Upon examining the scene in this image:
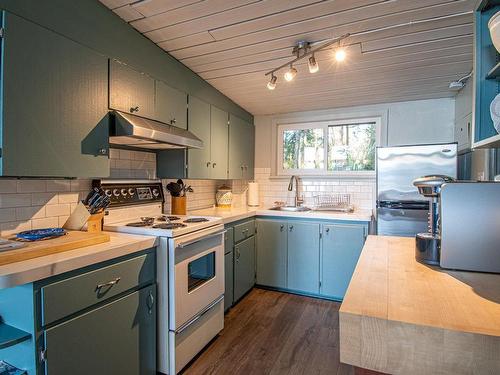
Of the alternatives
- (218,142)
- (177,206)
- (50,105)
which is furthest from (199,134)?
(50,105)

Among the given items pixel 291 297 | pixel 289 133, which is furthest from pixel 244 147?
pixel 291 297

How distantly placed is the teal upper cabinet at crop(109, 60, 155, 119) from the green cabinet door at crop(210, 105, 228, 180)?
0.85 m

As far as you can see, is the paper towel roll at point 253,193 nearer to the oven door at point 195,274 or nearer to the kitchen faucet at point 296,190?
the kitchen faucet at point 296,190

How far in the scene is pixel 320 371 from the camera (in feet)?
6.02

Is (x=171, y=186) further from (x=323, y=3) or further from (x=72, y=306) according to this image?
(x=323, y=3)

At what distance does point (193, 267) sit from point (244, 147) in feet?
6.15

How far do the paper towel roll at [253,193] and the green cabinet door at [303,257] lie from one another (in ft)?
2.50

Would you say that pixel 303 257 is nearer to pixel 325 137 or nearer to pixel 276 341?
pixel 276 341

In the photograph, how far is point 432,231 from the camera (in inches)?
49.2

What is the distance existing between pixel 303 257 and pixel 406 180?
1.24m

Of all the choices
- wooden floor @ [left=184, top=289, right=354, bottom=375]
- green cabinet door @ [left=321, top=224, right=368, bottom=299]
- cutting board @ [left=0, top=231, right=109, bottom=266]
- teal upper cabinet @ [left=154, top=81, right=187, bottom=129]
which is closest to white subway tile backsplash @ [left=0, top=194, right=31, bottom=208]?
cutting board @ [left=0, top=231, right=109, bottom=266]

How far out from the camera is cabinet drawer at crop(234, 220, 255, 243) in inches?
105

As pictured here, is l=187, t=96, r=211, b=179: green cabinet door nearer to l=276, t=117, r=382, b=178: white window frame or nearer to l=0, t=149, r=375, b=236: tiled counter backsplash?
l=0, t=149, r=375, b=236: tiled counter backsplash

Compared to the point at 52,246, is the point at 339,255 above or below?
below
